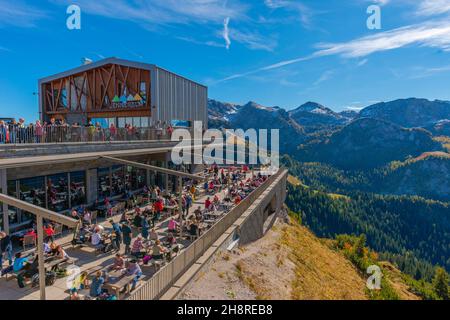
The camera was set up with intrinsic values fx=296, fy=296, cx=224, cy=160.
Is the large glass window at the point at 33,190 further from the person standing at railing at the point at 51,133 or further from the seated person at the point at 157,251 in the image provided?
the seated person at the point at 157,251

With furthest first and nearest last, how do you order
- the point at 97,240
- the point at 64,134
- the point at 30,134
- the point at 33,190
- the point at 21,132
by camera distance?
the point at 33,190
the point at 64,134
the point at 30,134
the point at 21,132
the point at 97,240

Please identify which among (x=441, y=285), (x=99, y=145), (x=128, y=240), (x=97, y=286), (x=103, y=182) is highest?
(x=99, y=145)

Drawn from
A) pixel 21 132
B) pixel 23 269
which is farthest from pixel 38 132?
pixel 23 269

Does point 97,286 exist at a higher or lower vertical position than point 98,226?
lower

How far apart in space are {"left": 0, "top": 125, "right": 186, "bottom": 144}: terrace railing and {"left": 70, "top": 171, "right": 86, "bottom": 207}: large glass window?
91.7 inches

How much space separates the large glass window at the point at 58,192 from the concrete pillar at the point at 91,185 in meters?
1.24

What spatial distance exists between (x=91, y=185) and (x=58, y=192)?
2.02m

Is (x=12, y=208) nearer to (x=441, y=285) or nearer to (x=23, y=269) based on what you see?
(x=23, y=269)

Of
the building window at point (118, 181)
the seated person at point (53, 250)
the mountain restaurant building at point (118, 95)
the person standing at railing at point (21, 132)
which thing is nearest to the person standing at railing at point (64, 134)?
the person standing at railing at point (21, 132)

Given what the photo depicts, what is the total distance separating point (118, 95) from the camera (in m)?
24.9

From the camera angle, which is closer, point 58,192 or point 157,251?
point 157,251

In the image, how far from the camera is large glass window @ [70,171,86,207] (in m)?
15.5

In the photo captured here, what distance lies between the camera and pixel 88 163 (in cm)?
1611
